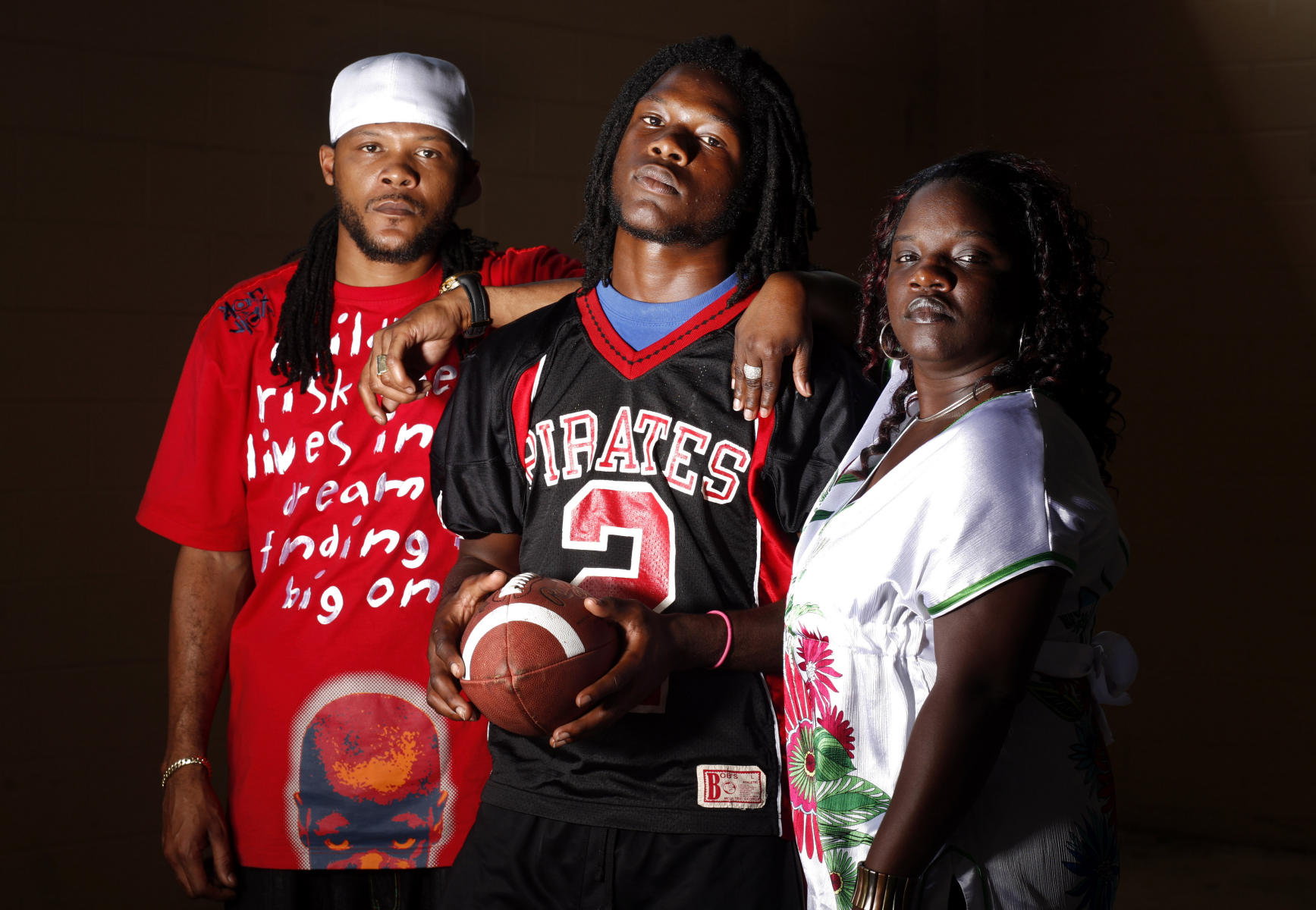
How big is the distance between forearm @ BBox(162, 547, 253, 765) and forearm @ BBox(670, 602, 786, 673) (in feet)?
3.22

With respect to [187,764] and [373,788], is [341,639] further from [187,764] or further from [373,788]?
[187,764]

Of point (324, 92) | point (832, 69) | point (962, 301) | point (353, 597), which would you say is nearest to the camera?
point (962, 301)

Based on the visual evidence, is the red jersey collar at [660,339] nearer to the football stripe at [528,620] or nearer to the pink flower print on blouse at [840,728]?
the football stripe at [528,620]

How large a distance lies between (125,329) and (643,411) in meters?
1.97

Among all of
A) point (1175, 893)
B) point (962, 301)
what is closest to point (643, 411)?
point (962, 301)

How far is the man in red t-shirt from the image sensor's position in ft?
5.92

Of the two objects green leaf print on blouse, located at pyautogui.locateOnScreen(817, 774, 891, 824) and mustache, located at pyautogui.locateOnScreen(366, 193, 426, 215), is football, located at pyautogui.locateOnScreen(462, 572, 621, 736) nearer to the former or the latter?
green leaf print on blouse, located at pyautogui.locateOnScreen(817, 774, 891, 824)

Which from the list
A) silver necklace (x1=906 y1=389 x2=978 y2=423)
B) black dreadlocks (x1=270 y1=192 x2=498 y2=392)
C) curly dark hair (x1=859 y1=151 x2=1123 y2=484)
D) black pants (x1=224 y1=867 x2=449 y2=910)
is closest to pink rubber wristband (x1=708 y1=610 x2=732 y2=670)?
silver necklace (x1=906 y1=389 x2=978 y2=423)

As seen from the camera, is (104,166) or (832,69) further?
(832,69)

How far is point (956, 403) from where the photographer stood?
1293mm

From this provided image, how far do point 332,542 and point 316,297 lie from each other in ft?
1.48

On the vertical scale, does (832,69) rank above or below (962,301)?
above

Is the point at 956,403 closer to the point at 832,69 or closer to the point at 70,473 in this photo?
the point at 70,473

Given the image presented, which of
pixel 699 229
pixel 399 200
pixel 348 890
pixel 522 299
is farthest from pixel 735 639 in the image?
pixel 399 200
